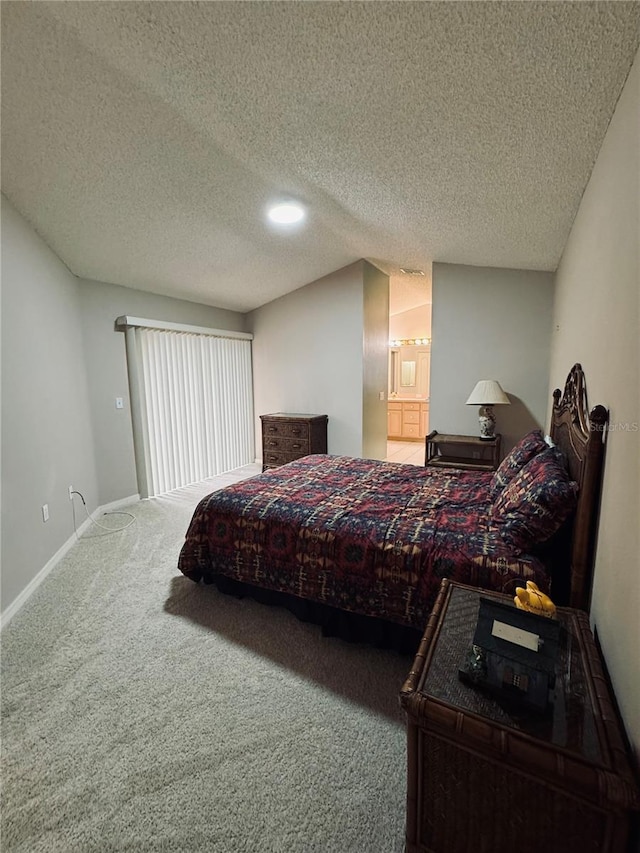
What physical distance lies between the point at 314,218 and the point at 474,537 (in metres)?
2.73

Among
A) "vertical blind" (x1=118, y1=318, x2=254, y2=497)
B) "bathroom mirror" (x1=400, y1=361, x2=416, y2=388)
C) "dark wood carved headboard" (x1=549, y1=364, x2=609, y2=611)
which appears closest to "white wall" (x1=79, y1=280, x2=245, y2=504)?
"vertical blind" (x1=118, y1=318, x2=254, y2=497)

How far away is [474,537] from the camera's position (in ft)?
5.95

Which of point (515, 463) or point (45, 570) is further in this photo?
point (45, 570)

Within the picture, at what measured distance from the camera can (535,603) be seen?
125cm

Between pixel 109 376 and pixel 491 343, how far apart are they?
12.6 feet

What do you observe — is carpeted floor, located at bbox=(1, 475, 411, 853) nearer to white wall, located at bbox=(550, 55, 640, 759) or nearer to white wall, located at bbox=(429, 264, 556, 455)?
white wall, located at bbox=(550, 55, 640, 759)

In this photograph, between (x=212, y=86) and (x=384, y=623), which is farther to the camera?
(x=384, y=623)

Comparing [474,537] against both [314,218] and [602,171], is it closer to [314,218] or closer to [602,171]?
[602,171]

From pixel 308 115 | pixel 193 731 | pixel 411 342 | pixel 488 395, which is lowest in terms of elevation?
pixel 193 731

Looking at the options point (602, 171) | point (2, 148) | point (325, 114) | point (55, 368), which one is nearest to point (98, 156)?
point (2, 148)

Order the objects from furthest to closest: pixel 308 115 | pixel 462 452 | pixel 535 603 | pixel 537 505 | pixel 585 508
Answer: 1. pixel 462 452
2. pixel 308 115
3. pixel 537 505
4. pixel 585 508
5. pixel 535 603

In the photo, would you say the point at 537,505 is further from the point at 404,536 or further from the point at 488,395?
the point at 488,395

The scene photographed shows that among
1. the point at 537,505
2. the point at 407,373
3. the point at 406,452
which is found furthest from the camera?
the point at 407,373

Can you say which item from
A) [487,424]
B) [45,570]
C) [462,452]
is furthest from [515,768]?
[462,452]
